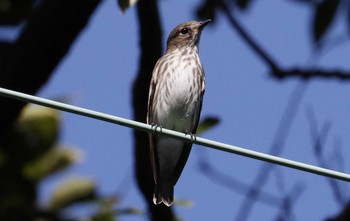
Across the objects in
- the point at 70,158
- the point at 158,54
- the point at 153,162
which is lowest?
the point at 70,158

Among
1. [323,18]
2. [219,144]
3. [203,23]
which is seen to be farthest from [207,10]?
[219,144]

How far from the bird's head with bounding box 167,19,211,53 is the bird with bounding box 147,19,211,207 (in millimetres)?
373

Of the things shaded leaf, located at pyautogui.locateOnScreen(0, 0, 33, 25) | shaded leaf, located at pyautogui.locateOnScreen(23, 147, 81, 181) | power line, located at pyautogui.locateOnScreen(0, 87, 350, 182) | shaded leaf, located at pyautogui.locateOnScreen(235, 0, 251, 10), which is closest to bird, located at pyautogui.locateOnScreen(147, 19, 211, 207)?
shaded leaf, located at pyautogui.locateOnScreen(235, 0, 251, 10)

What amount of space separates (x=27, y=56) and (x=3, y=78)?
202 mm

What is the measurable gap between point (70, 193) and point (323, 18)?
113 inches

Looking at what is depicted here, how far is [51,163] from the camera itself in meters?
8.30

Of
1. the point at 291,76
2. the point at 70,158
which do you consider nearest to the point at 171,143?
the point at 291,76

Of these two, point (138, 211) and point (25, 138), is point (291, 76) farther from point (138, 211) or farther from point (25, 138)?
point (25, 138)

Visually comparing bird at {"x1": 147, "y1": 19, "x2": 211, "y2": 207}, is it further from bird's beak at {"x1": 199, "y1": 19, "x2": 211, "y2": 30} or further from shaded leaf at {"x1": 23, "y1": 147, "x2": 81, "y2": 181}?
shaded leaf at {"x1": 23, "y1": 147, "x2": 81, "y2": 181}

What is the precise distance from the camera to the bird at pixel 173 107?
22.7 feet

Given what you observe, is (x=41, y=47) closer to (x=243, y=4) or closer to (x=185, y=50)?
(x=185, y=50)

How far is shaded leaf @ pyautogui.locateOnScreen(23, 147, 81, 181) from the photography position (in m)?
8.10

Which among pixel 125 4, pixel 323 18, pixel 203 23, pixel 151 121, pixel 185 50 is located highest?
pixel 125 4

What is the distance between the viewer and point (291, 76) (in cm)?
665
